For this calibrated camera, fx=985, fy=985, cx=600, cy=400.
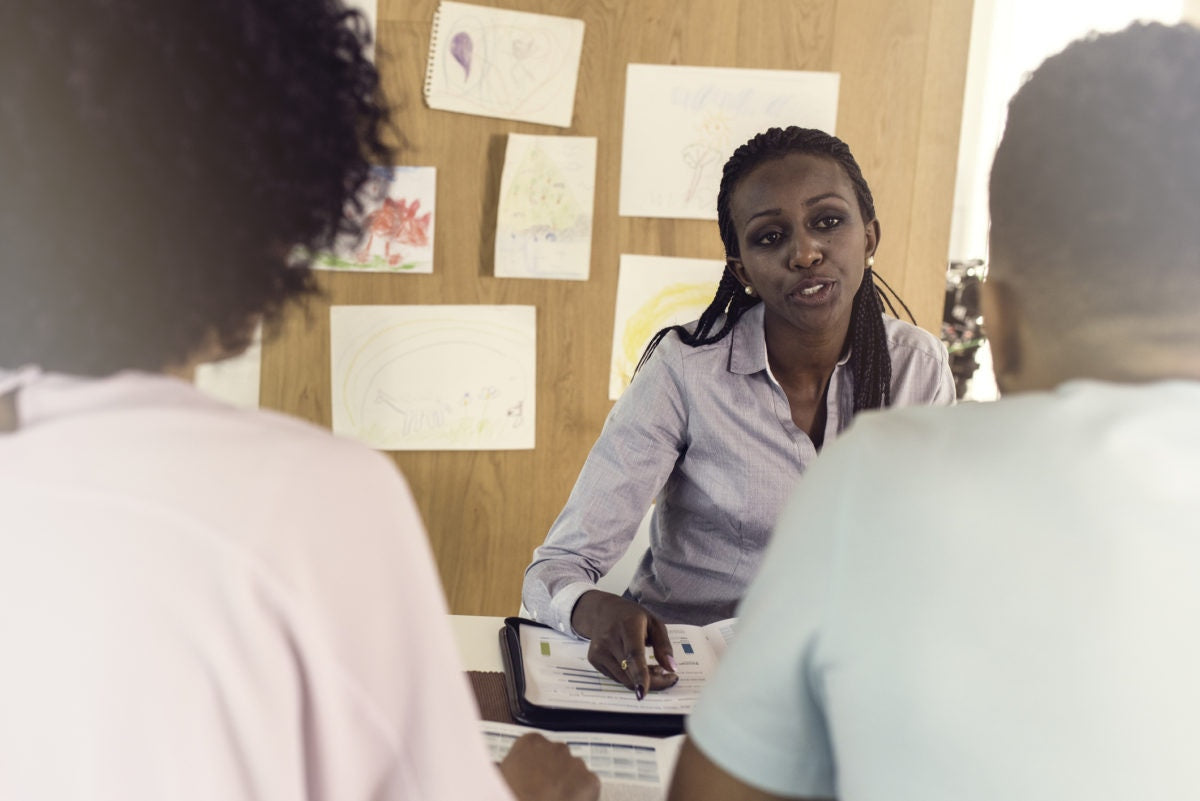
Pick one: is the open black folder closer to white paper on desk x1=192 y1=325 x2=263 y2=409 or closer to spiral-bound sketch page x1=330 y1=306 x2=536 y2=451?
white paper on desk x1=192 y1=325 x2=263 y2=409

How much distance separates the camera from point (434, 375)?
6.51ft

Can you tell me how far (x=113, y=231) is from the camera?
1.49 feet

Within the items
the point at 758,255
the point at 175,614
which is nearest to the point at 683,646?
the point at 758,255

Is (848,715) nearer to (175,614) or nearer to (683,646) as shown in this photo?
(175,614)

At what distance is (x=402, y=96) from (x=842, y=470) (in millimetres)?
1637

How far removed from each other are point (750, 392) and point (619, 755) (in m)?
0.66

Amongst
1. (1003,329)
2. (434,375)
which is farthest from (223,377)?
(434,375)

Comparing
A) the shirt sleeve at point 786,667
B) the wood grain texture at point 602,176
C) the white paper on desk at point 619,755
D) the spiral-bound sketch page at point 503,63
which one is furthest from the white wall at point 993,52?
the shirt sleeve at point 786,667

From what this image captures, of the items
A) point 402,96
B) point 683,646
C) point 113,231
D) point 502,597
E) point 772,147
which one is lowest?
point 502,597

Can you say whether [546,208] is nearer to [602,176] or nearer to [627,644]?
[602,176]

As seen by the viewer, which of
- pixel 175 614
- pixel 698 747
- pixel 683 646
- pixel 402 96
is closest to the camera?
pixel 175 614

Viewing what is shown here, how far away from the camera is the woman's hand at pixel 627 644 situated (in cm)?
91

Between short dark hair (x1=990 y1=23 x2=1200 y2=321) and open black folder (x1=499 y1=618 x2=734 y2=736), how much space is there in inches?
19.0

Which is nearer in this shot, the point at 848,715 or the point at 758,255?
the point at 848,715
